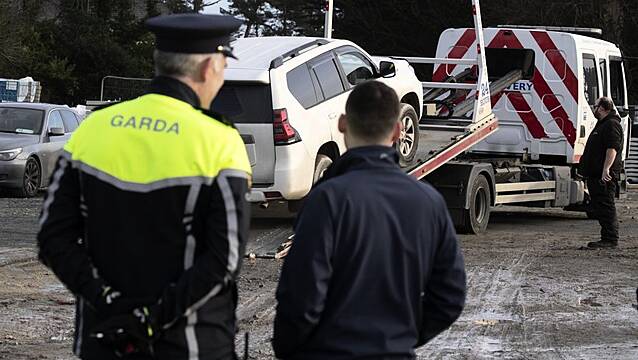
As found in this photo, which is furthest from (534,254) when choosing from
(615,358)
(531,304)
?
(615,358)

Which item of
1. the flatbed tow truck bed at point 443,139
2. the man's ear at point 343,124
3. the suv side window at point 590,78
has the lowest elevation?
the flatbed tow truck bed at point 443,139

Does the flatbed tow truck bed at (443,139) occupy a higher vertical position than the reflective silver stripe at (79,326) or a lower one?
lower

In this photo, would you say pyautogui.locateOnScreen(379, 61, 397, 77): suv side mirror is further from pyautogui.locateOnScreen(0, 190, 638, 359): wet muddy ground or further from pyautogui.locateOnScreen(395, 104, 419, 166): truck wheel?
pyautogui.locateOnScreen(0, 190, 638, 359): wet muddy ground

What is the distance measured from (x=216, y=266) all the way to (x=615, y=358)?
205 inches

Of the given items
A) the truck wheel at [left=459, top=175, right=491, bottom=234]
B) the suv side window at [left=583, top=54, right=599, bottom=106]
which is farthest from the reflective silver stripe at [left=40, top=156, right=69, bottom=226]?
the suv side window at [left=583, top=54, right=599, bottom=106]

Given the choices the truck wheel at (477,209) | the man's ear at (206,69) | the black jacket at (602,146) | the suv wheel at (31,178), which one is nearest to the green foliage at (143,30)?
the suv wheel at (31,178)

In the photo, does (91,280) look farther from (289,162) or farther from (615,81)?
(615,81)

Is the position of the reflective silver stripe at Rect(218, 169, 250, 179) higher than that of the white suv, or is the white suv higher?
the reflective silver stripe at Rect(218, 169, 250, 179)

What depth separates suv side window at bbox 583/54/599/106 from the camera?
58.6 ft

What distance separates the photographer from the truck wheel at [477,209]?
51.9 ft

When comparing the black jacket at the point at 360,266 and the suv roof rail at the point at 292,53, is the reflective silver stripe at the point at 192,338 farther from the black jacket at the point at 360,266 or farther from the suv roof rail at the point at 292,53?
the suv roof rail at the point at 292,53

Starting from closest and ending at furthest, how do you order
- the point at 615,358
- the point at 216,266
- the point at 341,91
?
1. the point at 216,266
2. the point at 615,358
3. the point at 341,91

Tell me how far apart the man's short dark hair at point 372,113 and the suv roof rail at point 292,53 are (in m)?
9.10

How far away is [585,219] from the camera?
1998cm
